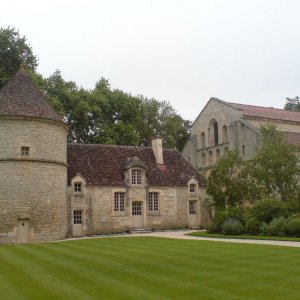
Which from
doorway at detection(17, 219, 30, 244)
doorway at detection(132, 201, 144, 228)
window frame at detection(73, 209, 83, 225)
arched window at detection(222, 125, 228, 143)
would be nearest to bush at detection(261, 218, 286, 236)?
doorway at detection(132, 201, 144, 228)

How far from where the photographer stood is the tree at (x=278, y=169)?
30.8 metres

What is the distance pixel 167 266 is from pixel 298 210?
16.5m

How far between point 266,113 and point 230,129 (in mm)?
5455

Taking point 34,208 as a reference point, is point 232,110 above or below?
above

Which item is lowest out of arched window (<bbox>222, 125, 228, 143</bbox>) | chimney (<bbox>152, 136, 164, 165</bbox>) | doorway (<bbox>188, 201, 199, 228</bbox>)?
doorway (<bbox>188, 201, 199, 228</bbox>)

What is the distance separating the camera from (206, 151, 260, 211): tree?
1298 inches

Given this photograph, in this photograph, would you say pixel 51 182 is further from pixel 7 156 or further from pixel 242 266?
pixel 242 266

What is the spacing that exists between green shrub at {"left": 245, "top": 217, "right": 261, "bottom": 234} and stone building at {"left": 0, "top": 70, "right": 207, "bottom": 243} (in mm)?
9786

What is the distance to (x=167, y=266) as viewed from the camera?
13.9m

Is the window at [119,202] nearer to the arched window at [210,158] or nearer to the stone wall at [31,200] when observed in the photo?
the stone wall at [31,200]

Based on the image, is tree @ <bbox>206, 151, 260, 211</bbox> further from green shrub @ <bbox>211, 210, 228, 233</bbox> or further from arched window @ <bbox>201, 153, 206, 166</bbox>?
arched window @ <bbox>201, 153, 206, 166</bbox>

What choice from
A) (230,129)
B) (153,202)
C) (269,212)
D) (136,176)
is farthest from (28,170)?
(230,129)

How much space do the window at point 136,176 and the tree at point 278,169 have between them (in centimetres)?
893

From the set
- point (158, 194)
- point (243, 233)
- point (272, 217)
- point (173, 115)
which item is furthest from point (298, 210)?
point (173, 115)
